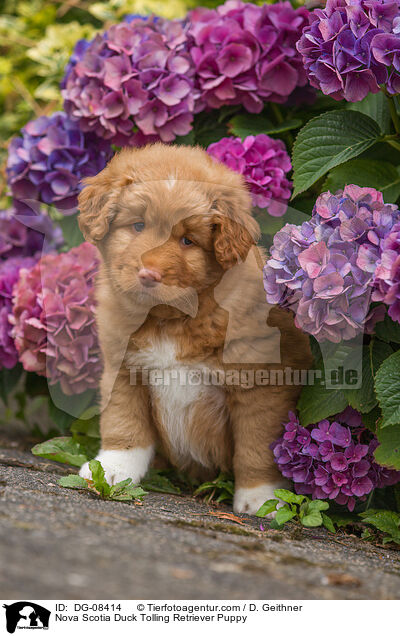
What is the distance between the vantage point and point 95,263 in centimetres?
374

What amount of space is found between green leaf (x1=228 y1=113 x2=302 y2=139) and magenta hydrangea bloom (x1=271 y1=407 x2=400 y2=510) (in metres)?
1.48

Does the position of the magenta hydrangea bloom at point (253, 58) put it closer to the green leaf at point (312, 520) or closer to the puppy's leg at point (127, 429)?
the puppy's leg at point (127, 429)

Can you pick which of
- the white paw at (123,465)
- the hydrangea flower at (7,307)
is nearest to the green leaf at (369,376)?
the white paw at (123,465)

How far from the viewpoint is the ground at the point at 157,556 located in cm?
158

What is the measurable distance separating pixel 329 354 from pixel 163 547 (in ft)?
4.21

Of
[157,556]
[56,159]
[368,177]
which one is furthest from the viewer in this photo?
[56,159]

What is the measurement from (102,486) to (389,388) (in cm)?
112

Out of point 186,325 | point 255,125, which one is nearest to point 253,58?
point 255,125

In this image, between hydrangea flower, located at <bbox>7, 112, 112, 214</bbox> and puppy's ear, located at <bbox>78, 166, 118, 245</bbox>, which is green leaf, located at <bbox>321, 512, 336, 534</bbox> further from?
hydrangea flower, located at <bbox>7, 112, 112, 214</bbox>

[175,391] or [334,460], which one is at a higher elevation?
[175,391]

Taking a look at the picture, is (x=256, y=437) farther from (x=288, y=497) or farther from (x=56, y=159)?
(x=56, y=159)

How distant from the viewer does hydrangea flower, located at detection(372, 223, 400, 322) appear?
7.88ft

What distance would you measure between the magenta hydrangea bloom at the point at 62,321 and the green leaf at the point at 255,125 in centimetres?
99

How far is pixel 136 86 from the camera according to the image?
3633 mm
